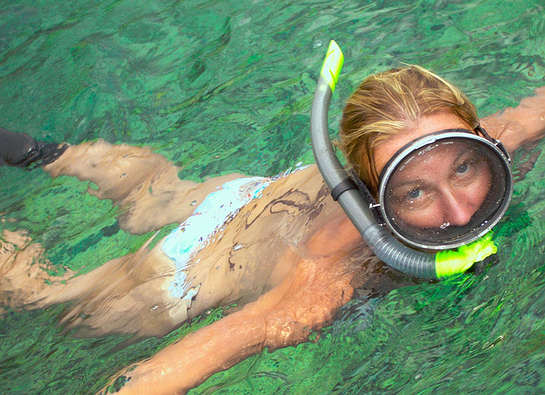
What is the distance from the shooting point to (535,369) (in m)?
2.10

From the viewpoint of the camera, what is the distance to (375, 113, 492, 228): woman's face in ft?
6.07

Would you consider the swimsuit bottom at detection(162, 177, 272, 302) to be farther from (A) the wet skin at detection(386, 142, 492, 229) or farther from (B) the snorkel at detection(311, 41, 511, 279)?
(A) the wet skin at detection(386, 142, 492, 229)

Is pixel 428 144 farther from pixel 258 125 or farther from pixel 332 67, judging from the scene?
pixel 258 125

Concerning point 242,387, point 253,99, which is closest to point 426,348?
point 242,387

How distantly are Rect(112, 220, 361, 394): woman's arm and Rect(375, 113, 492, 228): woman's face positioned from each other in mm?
531

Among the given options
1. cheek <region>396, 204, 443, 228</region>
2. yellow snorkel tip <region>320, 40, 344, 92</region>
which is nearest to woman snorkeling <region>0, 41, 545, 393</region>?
cheek <region>396, 204, 443, 228</region>

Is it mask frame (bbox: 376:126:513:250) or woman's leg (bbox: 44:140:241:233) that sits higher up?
mask frame (bbox: 376:126:513:250)

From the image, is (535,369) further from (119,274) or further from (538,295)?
(119,274)

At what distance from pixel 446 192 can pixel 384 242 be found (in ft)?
0.86

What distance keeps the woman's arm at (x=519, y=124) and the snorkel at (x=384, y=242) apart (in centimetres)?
87

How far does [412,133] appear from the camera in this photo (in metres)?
1.90

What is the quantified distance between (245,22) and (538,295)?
9.86ft

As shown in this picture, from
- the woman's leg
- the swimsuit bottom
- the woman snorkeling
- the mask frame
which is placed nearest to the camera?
the mask frame

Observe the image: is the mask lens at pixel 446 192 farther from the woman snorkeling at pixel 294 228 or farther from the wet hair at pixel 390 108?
the wet hair at pixel 390 108
